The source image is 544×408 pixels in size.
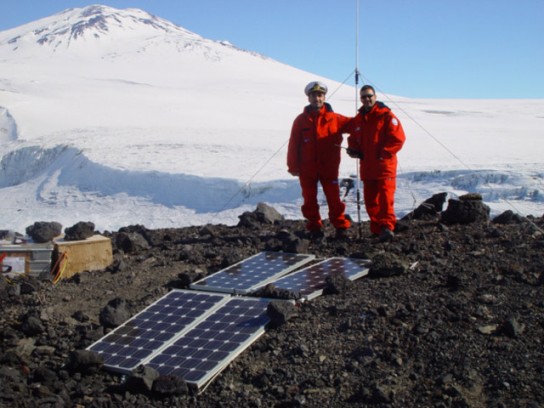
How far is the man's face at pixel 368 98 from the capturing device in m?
8.30

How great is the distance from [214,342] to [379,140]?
12.8 ft

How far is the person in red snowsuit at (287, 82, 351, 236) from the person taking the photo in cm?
862

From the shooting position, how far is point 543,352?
4828mm

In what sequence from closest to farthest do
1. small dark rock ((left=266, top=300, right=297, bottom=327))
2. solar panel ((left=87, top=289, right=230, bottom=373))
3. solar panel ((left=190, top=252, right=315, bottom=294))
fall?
solar panel ((left=87, top=289, right=230, bottom=373)), small dark rock ((left=266, top=300, right=297, bottom=327)), solar panel ((left=190, top=252, right=315, bottom=294))

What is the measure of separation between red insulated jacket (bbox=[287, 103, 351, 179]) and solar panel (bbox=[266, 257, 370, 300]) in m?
1.71

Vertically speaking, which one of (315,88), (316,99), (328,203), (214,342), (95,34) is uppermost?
(95,34)

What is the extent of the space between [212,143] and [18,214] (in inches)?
303

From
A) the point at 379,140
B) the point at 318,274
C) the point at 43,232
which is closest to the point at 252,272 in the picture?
the point at 318,274

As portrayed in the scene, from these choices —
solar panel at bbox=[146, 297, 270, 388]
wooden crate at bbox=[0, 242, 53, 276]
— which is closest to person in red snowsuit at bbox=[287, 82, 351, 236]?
solar panel at bbox=[146, 297, 270, 388]

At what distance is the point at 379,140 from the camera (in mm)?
8352

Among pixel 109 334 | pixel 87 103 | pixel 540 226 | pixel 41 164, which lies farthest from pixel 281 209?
pixel 87 103

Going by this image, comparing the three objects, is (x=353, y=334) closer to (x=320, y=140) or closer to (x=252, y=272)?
(x=252, y=272)

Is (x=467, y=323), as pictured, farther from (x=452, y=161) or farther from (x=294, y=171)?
(x=452, y=161)

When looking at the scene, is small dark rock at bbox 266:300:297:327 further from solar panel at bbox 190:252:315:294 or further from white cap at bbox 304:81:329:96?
white cap at bbox 304:81:329:96
